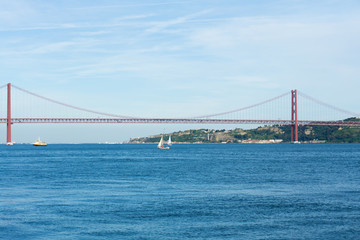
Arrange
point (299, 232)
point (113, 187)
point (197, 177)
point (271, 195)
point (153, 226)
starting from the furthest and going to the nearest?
point (197, 177) → point (113, 187) → point (271, 195) → point (153, 226) → point (299, 232)

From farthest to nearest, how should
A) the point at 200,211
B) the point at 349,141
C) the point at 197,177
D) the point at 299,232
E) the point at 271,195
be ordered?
1. the point at 349,141
2. the point at 197,177
3. the point at 271,195
4. the point at 200,211
5. the point at 299,232

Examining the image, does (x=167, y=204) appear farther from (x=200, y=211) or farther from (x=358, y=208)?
(x=358, y=208)

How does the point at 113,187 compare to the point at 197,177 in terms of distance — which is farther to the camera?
the point at 197,177

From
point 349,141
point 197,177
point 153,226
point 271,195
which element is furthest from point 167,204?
point 349,141

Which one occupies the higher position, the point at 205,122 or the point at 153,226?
the point at 205,122

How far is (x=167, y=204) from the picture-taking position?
21.1 meters

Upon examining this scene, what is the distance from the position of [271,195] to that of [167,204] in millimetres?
5859

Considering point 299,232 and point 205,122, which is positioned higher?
point 205,122

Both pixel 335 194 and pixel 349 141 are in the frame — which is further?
pixel 349 141

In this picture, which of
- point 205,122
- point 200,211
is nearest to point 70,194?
point 200,211

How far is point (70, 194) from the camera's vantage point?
24.7 meters

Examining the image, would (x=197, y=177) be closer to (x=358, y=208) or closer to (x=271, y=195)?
(x=271, y=195)

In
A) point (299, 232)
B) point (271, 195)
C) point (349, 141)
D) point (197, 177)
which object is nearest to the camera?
point (299, 232)

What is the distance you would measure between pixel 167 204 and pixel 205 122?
84.1 m
